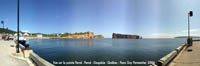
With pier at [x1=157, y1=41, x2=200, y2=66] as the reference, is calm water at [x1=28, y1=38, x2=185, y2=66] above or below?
below

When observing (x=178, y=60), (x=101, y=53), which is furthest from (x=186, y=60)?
(x=101, y=53)

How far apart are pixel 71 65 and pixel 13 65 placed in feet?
27.5

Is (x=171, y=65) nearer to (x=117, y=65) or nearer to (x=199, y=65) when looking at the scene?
(x=199, y=65)

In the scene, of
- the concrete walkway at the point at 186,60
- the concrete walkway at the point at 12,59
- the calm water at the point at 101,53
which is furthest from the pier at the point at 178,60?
the calm water at the point at 101,53

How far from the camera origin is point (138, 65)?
16000 millimetres

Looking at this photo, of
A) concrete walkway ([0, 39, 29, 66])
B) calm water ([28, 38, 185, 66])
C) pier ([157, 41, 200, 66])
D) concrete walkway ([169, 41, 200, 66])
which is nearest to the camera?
pier ([157, 41, 200, 66])

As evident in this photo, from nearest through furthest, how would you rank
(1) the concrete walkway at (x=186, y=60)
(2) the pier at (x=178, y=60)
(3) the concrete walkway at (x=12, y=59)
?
(2) the pier at (x=178, y=60) < (3) the concrete walkway at (x=12, y=59) < (1) the concrete walkway at (x=186, y=60)

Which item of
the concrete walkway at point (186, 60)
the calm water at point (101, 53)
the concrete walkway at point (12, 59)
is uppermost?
the concrete walkway at point (12, 59)

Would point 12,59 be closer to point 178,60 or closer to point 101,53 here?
point 178,60

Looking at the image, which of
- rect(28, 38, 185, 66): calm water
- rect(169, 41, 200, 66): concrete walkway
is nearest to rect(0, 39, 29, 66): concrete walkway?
rect(28, 38, 185, 66): calm water

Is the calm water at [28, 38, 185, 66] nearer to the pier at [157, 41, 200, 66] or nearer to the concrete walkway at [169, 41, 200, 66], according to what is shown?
the concrete walkway at [169, 41, 200, 66]

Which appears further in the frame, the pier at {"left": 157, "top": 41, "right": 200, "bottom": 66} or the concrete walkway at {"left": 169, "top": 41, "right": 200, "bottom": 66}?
the concrete walkway at {"left": 169, "top": 41, "right": 200, "bottom": 66}

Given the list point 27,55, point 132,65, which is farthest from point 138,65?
point 27,55

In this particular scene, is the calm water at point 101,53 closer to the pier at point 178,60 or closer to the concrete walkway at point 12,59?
the concrete walkway at point 12,59
